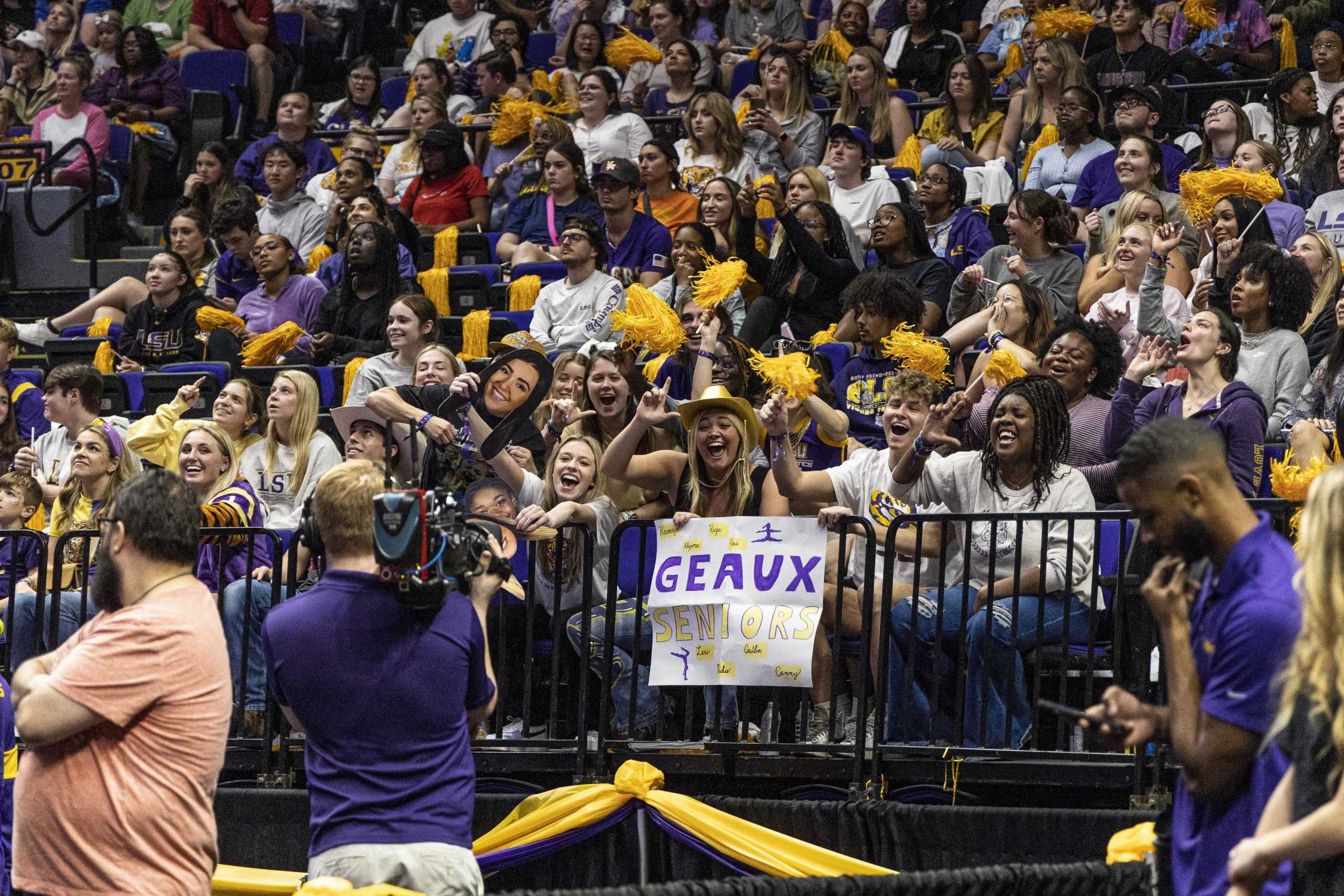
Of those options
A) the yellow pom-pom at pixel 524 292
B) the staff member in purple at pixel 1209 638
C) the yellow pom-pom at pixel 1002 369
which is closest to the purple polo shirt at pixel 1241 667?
the staff member in purple at pixel 1209 638

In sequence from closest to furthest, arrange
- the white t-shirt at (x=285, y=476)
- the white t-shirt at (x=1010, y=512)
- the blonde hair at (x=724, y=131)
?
the white t-shirt at (x=1010, y=512) → the white t-shirt at (x=285, y=476) → the blonde hair at (x=724, y=131)

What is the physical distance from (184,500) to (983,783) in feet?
10.9

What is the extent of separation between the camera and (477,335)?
1091cm

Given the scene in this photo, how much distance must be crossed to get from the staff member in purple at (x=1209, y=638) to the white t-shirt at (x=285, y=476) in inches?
231

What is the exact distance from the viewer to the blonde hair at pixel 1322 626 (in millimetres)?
3262

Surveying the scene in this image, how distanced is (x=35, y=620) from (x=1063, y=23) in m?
7.77

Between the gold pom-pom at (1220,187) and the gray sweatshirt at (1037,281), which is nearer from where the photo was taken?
the gold pom-pom at (1220,187)

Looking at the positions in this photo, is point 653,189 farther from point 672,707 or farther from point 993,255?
point 672,707

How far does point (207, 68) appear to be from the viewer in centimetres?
1543

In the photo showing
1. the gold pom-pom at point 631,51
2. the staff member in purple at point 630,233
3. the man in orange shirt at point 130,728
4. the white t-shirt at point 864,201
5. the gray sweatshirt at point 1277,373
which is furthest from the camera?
the gold pom-pom at point 631,51

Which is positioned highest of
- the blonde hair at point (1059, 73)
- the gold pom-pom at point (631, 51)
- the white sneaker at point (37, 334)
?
the gold pom-pom at point (631, 51)

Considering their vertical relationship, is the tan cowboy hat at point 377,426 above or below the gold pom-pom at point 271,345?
below

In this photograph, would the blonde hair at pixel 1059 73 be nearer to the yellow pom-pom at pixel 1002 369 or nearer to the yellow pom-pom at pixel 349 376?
the yellow pom-pom at pixel 1002 369

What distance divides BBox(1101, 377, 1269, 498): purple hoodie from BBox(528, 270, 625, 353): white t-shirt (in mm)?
3616
